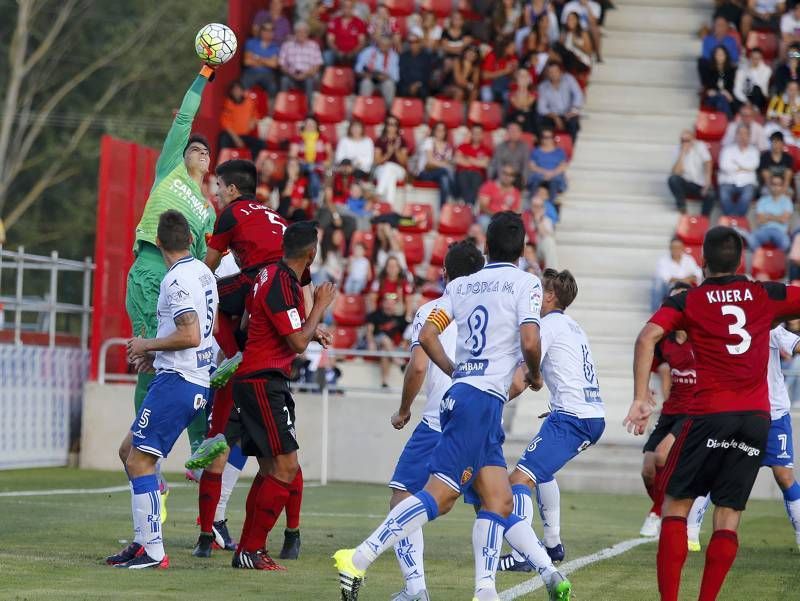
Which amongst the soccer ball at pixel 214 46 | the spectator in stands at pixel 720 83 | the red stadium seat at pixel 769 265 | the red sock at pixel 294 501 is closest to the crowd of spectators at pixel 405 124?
the spectator in stands at pixel 720 83

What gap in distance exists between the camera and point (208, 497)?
945 cm

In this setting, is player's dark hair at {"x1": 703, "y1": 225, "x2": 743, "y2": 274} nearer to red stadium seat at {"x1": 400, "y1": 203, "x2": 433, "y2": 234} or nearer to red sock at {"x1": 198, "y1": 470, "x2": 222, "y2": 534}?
Result: red sock at {"x1": 198, "y1": 470, "x2": 222, "y2": 534}

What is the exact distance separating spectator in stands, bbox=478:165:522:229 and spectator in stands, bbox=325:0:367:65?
3921mm

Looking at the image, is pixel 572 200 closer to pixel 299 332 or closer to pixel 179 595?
pixel 299 332

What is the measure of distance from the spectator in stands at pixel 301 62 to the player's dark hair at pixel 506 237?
51.7 feet

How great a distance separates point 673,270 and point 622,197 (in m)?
2.70

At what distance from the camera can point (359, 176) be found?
21391 mm

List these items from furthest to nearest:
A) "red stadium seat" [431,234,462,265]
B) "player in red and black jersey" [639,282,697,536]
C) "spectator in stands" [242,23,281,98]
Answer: "spectator in stands" [242,23,281,98]
"red stadium seat" [431,234,462,265]
"player in red and black jersey" [639,282,697,536]

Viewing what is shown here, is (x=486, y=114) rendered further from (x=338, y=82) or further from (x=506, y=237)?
(x=506, y=237)

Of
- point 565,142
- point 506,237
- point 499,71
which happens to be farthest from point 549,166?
point 506,237

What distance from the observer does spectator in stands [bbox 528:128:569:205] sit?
21.2 meters

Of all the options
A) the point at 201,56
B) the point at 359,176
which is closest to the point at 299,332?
the point at 201,56

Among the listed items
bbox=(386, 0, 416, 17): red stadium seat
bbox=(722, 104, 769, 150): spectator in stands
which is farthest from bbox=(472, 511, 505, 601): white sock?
bbox=(386, 0, 416, 17): red stadium seat

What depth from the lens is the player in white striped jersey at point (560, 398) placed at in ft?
31.1
